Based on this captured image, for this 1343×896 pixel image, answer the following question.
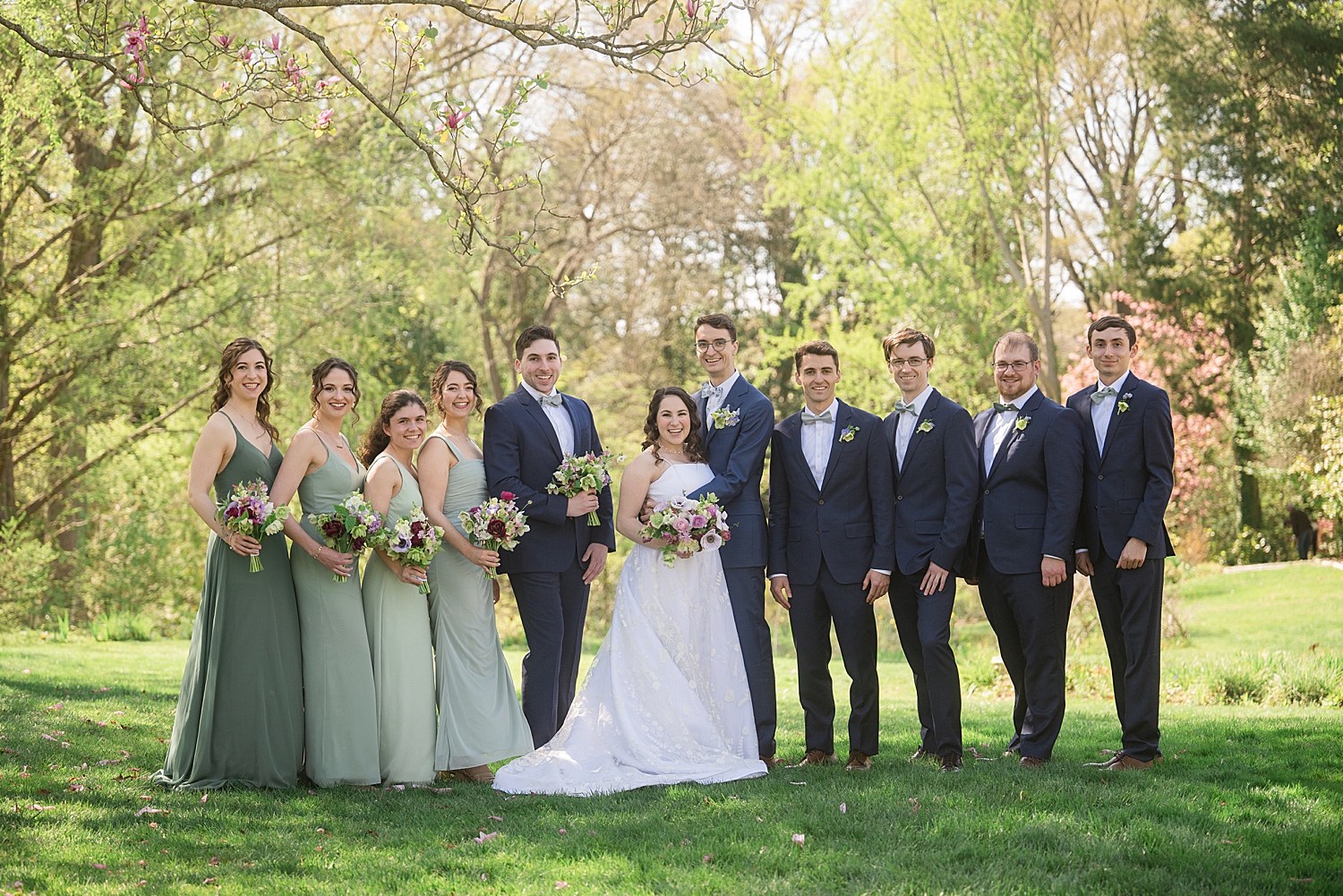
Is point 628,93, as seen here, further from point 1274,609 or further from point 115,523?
point 1274,609

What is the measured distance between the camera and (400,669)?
5547 millimetres

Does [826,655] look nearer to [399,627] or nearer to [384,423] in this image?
[399,627]

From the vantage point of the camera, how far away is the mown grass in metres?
3.80

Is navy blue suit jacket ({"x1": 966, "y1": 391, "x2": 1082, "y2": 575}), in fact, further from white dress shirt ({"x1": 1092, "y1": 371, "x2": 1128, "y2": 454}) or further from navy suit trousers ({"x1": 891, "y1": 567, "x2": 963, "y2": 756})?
navy suit trousers ({"x1": 891, "y1": 567, "x2": 963, "y2": 756})

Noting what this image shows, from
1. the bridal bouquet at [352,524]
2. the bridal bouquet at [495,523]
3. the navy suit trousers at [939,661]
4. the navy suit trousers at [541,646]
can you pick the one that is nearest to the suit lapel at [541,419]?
the bridal bouquet at [495,523]

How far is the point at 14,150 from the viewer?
10.9m

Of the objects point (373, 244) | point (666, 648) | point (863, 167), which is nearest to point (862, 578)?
point (666, 648)

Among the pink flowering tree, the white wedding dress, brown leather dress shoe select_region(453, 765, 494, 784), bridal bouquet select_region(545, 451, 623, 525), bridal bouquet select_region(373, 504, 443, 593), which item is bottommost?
brown leather dress shoe select_region(453, 765, 494, 784)

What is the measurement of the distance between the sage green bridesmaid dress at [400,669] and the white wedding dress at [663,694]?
518 mm

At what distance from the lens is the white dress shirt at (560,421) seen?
6031 mm

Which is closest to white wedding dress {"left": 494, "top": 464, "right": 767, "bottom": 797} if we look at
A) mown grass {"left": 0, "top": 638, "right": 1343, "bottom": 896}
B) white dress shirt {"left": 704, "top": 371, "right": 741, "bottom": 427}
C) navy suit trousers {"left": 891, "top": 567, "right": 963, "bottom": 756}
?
mown grass {"left": 0, "top": 638, "right": 1343, "bottom": 896}

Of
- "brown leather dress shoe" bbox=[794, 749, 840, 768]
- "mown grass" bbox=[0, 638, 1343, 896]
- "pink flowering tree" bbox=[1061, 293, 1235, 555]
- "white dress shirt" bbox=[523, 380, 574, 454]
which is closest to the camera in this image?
"mown grass" bbox=[0, 638, 1343, 896]

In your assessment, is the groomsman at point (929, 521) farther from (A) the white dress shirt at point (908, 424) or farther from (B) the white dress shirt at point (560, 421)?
(B) the white dress shirt at point (560, 421)

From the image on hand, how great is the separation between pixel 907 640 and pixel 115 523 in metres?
15.0
